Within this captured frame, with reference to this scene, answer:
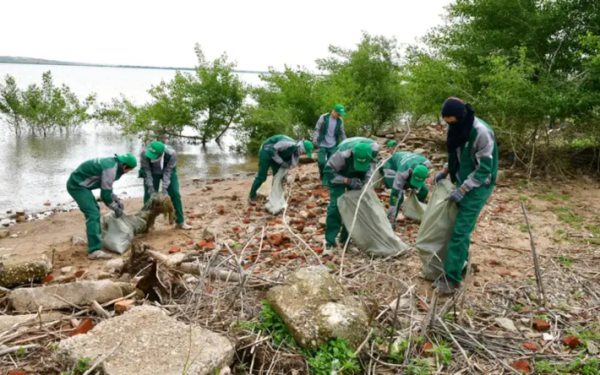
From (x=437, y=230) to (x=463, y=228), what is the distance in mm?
276

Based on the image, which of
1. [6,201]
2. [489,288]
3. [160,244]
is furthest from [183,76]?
[489,288]

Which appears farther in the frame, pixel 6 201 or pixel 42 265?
pixel 6 201

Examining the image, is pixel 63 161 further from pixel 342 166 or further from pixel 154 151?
pixel 342 166

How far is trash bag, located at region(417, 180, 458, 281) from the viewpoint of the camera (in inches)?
176

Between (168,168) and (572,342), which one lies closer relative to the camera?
(572,342)

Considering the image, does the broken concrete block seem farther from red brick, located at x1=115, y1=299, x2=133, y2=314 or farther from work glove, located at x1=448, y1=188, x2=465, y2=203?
work glove, located at x1=448, y1=188, x2=465, y2=203

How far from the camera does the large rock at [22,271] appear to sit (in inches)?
175

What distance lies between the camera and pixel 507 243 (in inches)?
235

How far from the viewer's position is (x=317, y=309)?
304 cm

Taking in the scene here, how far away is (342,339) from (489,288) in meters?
2.24

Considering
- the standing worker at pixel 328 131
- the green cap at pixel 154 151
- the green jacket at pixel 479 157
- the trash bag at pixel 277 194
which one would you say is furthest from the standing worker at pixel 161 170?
the green jacket at pixel 479 157

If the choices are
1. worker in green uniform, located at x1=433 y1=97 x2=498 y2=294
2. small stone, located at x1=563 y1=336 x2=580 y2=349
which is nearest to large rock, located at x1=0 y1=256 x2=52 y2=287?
worker in green uniform, located at x1=433 y1=97 x2=498 y2=294

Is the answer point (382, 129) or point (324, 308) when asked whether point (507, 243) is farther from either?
point (382, 129)

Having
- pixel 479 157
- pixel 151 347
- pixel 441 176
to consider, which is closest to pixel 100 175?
pixel 151 347
